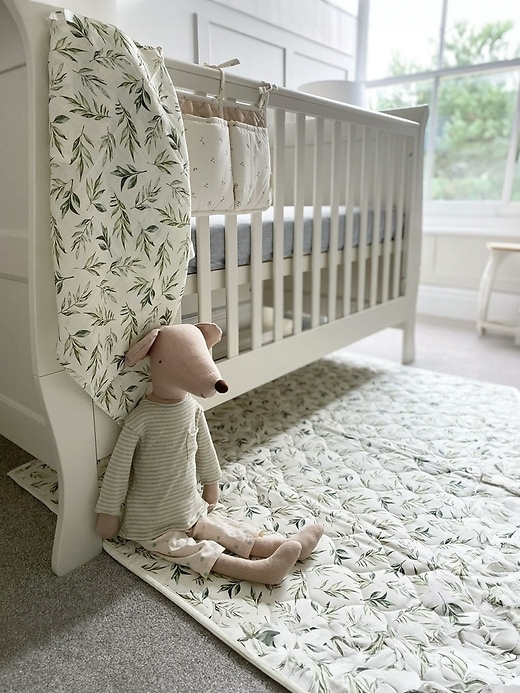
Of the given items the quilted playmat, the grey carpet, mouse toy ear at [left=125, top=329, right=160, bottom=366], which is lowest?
the grey carpet

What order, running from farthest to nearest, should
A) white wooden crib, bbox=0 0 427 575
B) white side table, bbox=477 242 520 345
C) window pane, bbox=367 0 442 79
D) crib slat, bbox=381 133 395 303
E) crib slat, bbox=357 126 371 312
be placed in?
window pane, bbox=367 0 442 79
white side table, bbox=477 242 520 345
crib slat, bbox=381 133 395 303
crib slat, bbox=357 126 371 312
white wooden crib, bbox=0 0 427 575

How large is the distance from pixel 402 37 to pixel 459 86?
498mm

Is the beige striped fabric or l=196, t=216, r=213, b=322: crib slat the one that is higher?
l=196, t=216, r=213, b=322: crib slat

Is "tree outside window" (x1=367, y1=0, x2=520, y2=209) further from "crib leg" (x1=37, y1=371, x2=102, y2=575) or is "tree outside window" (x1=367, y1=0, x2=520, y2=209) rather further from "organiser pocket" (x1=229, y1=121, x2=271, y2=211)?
"crib leg" (x1=37, y1=371, x2=102, y2=575)

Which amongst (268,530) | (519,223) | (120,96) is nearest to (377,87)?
(519,223)

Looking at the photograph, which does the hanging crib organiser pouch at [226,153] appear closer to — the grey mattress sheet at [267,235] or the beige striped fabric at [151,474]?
the grey mattress sheet at [267,235]

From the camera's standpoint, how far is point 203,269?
1269 mm

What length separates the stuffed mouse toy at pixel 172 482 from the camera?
3.34 ft

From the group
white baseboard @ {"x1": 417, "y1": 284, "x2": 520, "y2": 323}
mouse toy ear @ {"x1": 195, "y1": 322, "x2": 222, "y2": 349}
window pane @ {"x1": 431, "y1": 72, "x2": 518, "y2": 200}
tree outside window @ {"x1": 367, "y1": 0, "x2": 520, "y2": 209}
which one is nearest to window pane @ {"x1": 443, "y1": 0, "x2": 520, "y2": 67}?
tree outside window @ {"x1": 367, "y1": 0, "x2": 520, "y2": 209}

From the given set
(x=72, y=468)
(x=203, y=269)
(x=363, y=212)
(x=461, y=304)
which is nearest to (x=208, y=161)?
(x=203, y=269)

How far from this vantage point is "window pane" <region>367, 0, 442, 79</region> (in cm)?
320

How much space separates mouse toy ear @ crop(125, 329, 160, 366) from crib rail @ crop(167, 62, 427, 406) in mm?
276

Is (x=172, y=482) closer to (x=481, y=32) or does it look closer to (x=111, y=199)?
(x=111, y=199)

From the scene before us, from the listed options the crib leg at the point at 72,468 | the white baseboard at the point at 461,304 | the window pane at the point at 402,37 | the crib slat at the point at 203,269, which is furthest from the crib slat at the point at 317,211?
the window pane at the point at 402,37
